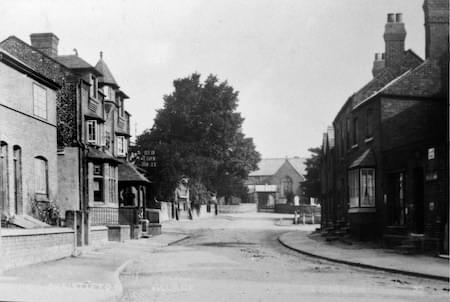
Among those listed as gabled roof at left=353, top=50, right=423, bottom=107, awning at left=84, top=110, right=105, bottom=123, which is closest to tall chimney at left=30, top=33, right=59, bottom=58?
awning at left=84, top=110, right=105, bottom=123

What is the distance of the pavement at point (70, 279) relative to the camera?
9.48m

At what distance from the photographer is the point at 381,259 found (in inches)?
707

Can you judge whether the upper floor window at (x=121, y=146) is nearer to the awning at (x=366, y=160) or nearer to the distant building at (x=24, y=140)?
the distant building at (x=24, y=140)

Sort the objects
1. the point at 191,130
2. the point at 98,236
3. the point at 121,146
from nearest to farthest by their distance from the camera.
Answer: the point at 98,236 < the point at 121,146 < the point at 191,130

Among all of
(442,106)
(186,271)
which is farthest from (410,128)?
(186,271)

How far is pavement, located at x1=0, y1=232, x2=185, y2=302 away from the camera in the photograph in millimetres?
9484

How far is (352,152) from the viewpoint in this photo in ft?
96.2

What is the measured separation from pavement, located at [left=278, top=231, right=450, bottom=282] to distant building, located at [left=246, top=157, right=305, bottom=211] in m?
66.1

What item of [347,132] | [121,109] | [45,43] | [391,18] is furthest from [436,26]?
[121,109]

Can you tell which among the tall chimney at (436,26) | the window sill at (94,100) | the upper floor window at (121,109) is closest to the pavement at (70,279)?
the window sill at (94,100)

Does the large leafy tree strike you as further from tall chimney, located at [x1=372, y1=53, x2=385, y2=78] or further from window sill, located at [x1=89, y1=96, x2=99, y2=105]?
tall chimney, located at [x1=372, y1=53, x2=385, y2=78]

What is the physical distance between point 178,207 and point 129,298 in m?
42.4

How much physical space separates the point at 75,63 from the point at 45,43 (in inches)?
75.8

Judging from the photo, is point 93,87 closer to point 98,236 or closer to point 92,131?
point 92,131
